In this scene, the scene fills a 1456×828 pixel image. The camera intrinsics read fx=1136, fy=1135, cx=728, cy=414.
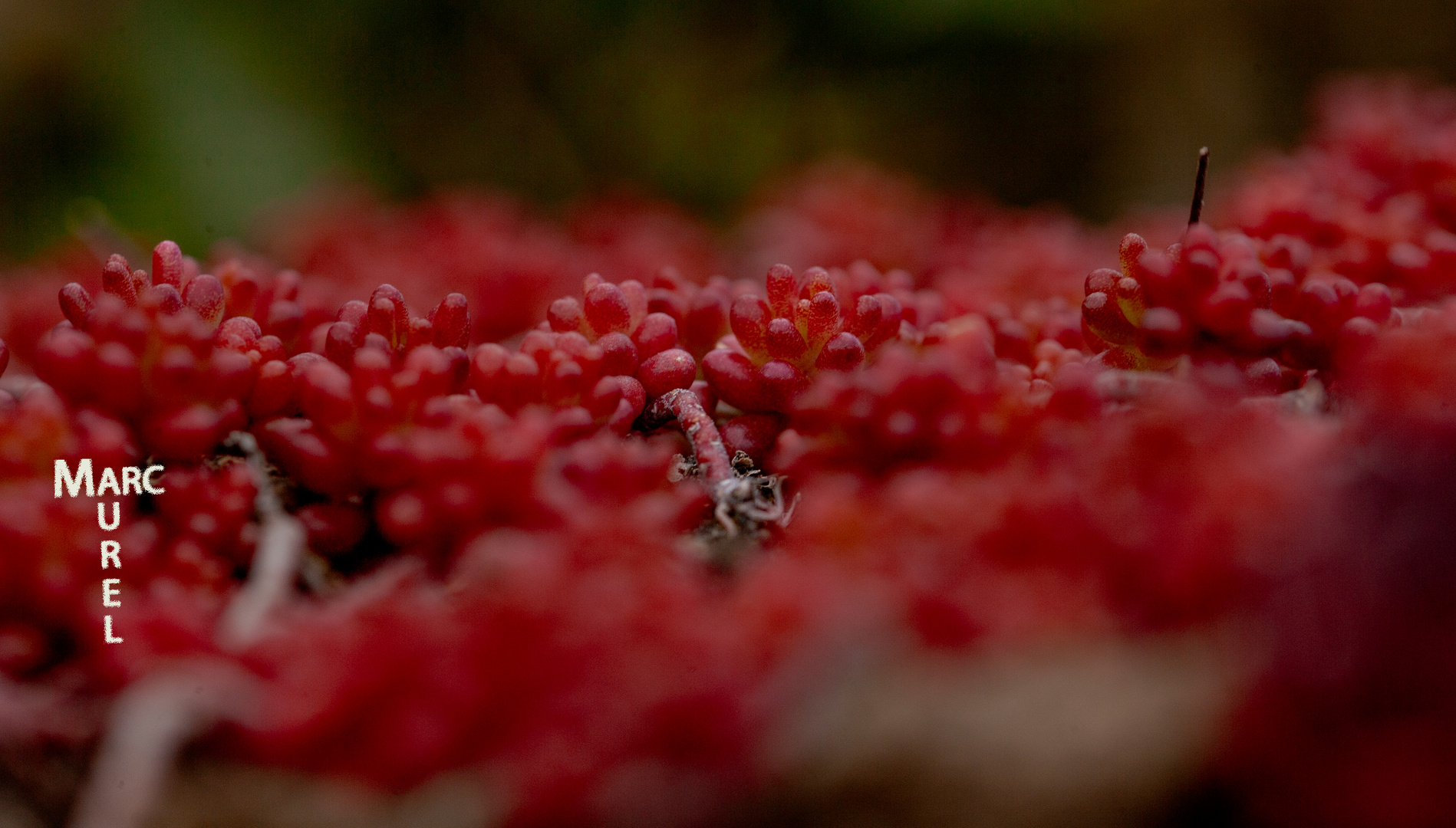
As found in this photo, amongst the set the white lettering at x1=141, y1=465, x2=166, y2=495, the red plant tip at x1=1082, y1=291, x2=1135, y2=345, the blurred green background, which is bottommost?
the white lettering at x1=141, y1=465, x2=166, y2=495

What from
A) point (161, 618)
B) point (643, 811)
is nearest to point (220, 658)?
point (161, 618)

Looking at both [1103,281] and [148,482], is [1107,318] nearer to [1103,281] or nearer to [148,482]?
[1103,281]

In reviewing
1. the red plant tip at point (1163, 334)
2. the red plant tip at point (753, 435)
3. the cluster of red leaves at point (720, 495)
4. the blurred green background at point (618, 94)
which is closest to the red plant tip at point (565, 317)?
the cluster of red leaves at point (720, 495)

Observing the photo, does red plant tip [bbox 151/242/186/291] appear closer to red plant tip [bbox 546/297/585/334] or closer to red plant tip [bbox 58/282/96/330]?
red plant tip [bbox 58/282/96/330]

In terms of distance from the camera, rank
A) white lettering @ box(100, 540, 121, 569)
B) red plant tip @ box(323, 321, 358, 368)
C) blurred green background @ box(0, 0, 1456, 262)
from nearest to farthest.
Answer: white lettering @ box(100, 540, 121, 569) → red plant tip @ box(323, 321, 358, 368) → blurred green background @ box(0, 0, 1456, 262)

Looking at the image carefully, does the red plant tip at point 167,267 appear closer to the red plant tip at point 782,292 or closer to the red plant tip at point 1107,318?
the red plant tip at point 782,292

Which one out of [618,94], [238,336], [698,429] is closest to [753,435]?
[698,429]

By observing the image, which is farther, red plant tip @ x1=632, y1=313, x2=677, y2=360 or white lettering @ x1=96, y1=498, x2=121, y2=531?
red plant tip @ x1=632, y1=313, x2=677, y2=360

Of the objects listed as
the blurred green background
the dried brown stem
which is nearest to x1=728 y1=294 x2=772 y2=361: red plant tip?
the dried brown stem
